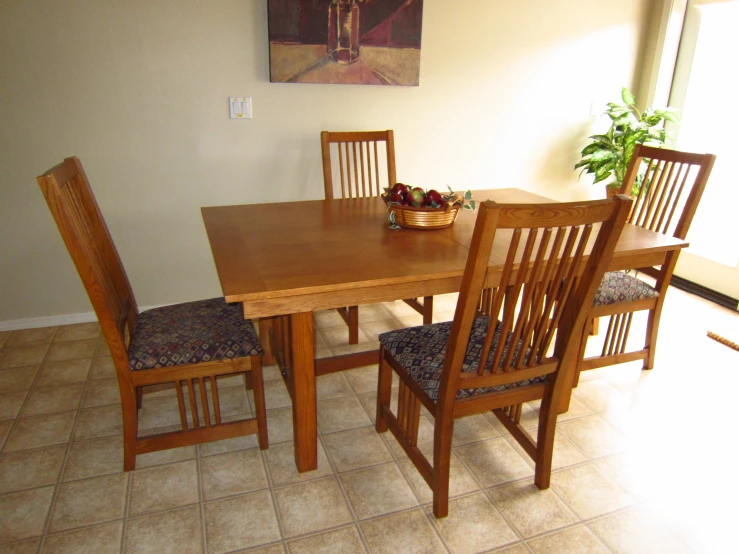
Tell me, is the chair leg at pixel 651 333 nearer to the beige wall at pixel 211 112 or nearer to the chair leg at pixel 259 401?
the beige wall at pixel 211 112

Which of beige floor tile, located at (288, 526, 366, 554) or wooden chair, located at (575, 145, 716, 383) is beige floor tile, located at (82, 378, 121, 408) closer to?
beige floor tile, located at (288, 526, 366, 554)

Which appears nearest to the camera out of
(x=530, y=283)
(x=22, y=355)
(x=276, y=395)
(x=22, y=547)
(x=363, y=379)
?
(x=530, y=283)

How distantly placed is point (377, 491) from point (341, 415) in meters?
0.46

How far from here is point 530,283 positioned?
4.62 feet

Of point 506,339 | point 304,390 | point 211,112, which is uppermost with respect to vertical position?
point 211,112

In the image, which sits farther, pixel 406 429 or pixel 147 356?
pixel 406 429

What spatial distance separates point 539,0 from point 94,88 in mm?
2619

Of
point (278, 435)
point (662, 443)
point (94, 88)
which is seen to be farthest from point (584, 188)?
point (94, 88)

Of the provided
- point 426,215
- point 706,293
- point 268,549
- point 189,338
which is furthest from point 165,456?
point 706,293

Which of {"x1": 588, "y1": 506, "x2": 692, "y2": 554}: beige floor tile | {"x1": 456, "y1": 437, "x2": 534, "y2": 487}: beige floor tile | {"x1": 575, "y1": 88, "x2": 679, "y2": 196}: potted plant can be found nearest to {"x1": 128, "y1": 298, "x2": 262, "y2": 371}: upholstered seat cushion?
{"x1": 456, "y1": 437, "x2": 534, "y2": 487}: beige floor tile

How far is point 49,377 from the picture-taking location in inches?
96.1

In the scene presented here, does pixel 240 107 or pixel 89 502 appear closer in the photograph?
pixel 89 502

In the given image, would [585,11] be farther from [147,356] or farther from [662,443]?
[147,356]

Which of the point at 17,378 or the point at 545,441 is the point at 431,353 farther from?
the point at 17,378
